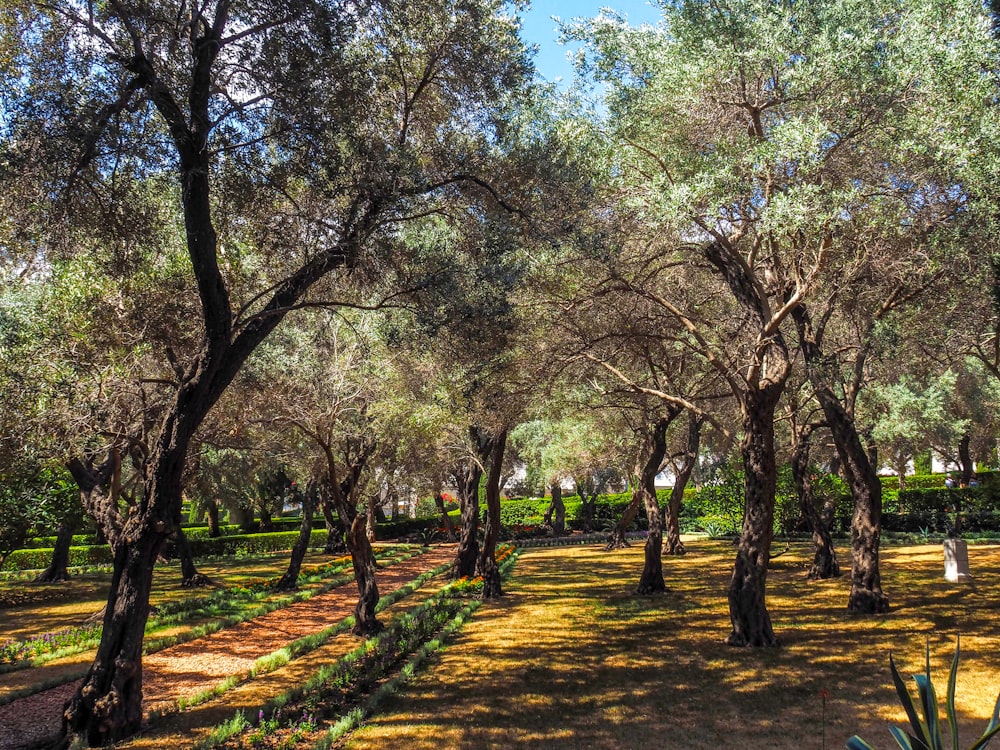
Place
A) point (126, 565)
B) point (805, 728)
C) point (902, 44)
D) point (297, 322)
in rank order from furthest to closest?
point (297, 322)
point (902, 44)
point (126, 565)
point (805, 728)

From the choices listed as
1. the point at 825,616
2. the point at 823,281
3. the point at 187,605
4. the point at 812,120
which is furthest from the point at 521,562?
the point at 812,120

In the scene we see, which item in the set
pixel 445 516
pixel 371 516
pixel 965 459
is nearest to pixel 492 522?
pixel 445 516

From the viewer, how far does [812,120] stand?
7.73 meters

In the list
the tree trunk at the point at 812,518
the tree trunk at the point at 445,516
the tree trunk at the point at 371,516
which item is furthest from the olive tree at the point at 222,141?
the tree trunk at the point at 445,516

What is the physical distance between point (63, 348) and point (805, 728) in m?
10.1

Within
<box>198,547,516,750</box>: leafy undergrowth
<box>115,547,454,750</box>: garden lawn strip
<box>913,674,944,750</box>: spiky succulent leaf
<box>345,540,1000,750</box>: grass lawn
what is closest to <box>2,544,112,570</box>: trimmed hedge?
<box>115,547,454,750</box>: garden lawn strip

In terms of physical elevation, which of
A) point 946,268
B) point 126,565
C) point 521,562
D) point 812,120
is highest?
point 812,120

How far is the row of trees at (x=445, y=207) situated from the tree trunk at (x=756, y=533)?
42 millimetres

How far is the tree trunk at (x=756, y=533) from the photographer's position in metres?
9.86

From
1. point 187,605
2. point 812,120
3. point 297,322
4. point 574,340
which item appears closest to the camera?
point 812,120

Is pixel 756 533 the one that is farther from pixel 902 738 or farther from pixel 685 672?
pixel 902 738

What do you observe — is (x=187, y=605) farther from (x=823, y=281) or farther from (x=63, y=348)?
(x=823, y=281)

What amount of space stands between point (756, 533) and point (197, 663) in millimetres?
8219

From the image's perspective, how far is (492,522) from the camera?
49.8ft
